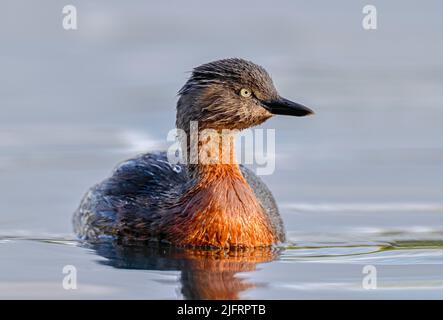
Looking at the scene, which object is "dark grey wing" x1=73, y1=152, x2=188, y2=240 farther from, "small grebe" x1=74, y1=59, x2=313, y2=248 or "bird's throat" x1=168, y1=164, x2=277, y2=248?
"bird's throat" x1=168, y1=164, x2=277, y2=248

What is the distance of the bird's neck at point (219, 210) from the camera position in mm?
14055

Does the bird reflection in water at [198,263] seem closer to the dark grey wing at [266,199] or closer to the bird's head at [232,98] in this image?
the dark grey wing at [266,199]

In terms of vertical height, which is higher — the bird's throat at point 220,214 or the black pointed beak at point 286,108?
the black pointed beak at point 286,108

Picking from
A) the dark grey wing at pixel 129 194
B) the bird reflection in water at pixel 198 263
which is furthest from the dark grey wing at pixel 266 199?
the dark grey wing at pixel 129 194

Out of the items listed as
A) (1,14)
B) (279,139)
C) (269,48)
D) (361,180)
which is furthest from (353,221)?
(1,14)

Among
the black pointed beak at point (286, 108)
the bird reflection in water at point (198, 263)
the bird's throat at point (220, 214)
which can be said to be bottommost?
the bird reflection in water at point (198, 263)

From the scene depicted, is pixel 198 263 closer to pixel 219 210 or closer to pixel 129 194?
pixel 219 210

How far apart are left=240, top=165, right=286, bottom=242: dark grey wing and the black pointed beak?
3.88 ft

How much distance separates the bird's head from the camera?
46.3ft

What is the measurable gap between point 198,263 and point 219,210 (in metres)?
0.79

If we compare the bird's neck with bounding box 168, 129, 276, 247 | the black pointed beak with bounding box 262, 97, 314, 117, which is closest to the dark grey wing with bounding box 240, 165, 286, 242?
the bird's neck with bounding box 168, 129, 276, 247

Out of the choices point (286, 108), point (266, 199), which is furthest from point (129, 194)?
point (286, 108)

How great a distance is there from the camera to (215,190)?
14.2 meters
